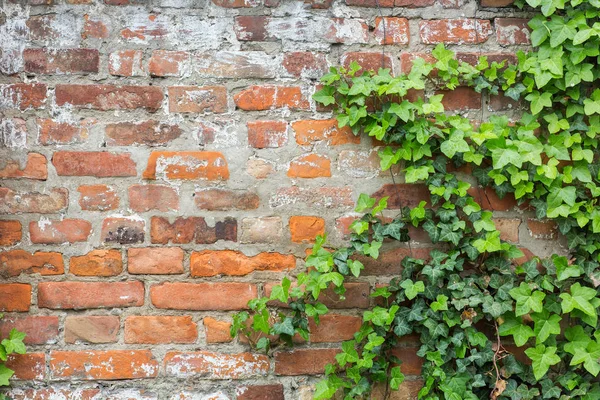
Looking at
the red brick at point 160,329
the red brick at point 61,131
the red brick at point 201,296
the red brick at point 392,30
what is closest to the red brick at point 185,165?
the red brick at point 61,131

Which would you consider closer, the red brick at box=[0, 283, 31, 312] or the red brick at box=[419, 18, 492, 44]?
the red brick at box=[0, 283, 31, 312]

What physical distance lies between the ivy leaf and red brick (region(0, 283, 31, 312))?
1.52 m

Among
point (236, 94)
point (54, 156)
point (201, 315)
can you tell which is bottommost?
point (201, 315)

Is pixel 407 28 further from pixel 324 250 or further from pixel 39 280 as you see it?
pixel 39 280

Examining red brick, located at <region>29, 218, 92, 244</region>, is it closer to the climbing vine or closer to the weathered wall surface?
the weathered wall surface

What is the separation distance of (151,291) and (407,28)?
1141mm

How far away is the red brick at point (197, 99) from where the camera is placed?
6.04ft

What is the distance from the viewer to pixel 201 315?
183 cm

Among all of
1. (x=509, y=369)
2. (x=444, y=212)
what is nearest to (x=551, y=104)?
(x=444, y=212)

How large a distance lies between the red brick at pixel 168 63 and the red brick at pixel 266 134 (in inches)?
10.5

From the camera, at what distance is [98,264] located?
1819mm

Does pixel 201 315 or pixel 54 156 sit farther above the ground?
pixel 54 156

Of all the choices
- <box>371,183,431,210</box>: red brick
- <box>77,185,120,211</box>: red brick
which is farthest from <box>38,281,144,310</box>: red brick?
<box>371,183,431,210</box>: red brick

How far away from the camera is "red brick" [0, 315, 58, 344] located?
1799mm
